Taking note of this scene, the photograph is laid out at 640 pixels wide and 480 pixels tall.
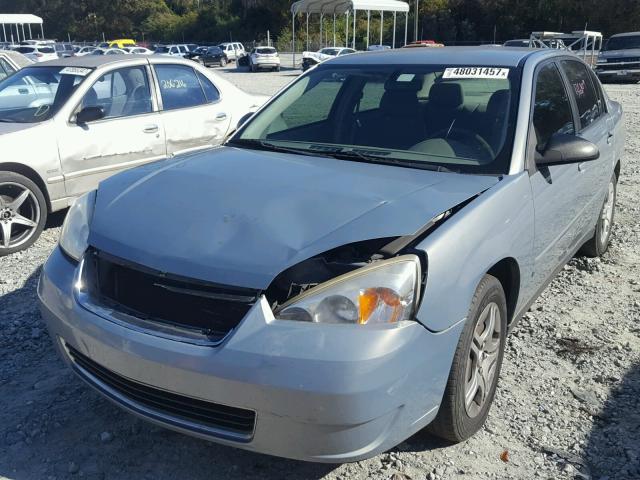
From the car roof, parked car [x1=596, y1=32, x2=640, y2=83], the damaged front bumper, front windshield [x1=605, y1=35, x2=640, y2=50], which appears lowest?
parked car [x1=596, y1=32, x2=640, y2=83]

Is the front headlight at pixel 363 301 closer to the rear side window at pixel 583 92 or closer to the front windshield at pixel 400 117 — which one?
the front windshield at pixel 400 117

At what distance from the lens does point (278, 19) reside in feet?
234

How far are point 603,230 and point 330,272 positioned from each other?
3664mm

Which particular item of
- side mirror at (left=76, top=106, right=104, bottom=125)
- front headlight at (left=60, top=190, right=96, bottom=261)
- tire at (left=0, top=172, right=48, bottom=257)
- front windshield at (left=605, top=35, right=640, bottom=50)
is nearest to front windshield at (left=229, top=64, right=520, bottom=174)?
front headlight at (left=60, top=190, right=96, bottom=261)

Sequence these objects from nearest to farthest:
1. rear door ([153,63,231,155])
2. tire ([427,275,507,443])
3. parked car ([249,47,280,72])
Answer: tire ([427,275,507,443])
rear door ([153,63,231,155])
parked car ([249,47,280,72])

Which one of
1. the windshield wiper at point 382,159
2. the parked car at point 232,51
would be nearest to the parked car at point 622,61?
the windshield wiper at point 382,159

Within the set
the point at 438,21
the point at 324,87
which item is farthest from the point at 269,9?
the point at 324,87

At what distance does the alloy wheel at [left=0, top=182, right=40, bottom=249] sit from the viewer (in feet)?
18.3

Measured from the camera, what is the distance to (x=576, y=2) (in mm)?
47562

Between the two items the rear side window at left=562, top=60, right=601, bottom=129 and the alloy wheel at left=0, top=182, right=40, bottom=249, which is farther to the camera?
the alloy wheel at left=0, top=182, right=40, bottom=249

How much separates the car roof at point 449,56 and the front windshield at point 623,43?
2319cm

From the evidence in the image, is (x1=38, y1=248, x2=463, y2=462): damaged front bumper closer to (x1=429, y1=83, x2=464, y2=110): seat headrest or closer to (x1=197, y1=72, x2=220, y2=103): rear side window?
(x1=429, y1=83, x2=464, y2=110): seat headrest

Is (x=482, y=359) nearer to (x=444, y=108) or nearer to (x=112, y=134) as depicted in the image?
(x=444, y=108)

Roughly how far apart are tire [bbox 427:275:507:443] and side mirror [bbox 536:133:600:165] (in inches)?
32.3
